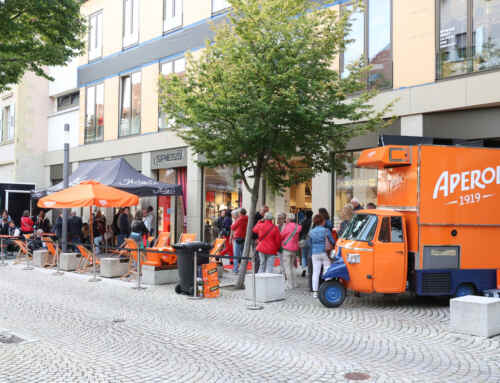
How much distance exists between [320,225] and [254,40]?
14.0 ft

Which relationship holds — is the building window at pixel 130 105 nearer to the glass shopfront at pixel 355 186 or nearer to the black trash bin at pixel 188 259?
the glass shopfront at pixel 355 186

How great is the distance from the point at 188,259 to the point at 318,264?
2845 mm

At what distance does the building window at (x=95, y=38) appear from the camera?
2789 cm

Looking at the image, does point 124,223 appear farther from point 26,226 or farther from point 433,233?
point 433,233

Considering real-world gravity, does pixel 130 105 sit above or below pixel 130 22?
below

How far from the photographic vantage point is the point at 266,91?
11000 mm

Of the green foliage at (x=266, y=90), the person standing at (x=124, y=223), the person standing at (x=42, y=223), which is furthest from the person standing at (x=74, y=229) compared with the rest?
the green foliage at (x=266, y=90)

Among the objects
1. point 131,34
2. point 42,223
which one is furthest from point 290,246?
point 131,34

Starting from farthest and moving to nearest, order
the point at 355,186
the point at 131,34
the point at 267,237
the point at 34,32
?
1. the point at 131,34
2. the point at 355,186
3. the point at 34,32
4. the point at 267,237

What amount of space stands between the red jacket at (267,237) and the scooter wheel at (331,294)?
2.54 m

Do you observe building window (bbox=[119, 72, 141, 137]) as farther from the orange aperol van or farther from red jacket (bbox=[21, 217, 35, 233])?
the orange aperol van

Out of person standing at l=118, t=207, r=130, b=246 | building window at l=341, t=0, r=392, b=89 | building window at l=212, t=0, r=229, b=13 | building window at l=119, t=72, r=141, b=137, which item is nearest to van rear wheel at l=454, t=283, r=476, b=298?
building window at l=341, t=0, r=392, b=89

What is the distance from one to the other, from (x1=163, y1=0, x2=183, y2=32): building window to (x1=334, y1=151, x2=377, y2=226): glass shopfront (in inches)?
435

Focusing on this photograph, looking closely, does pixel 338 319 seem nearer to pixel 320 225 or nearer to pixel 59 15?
pixel 320 225
